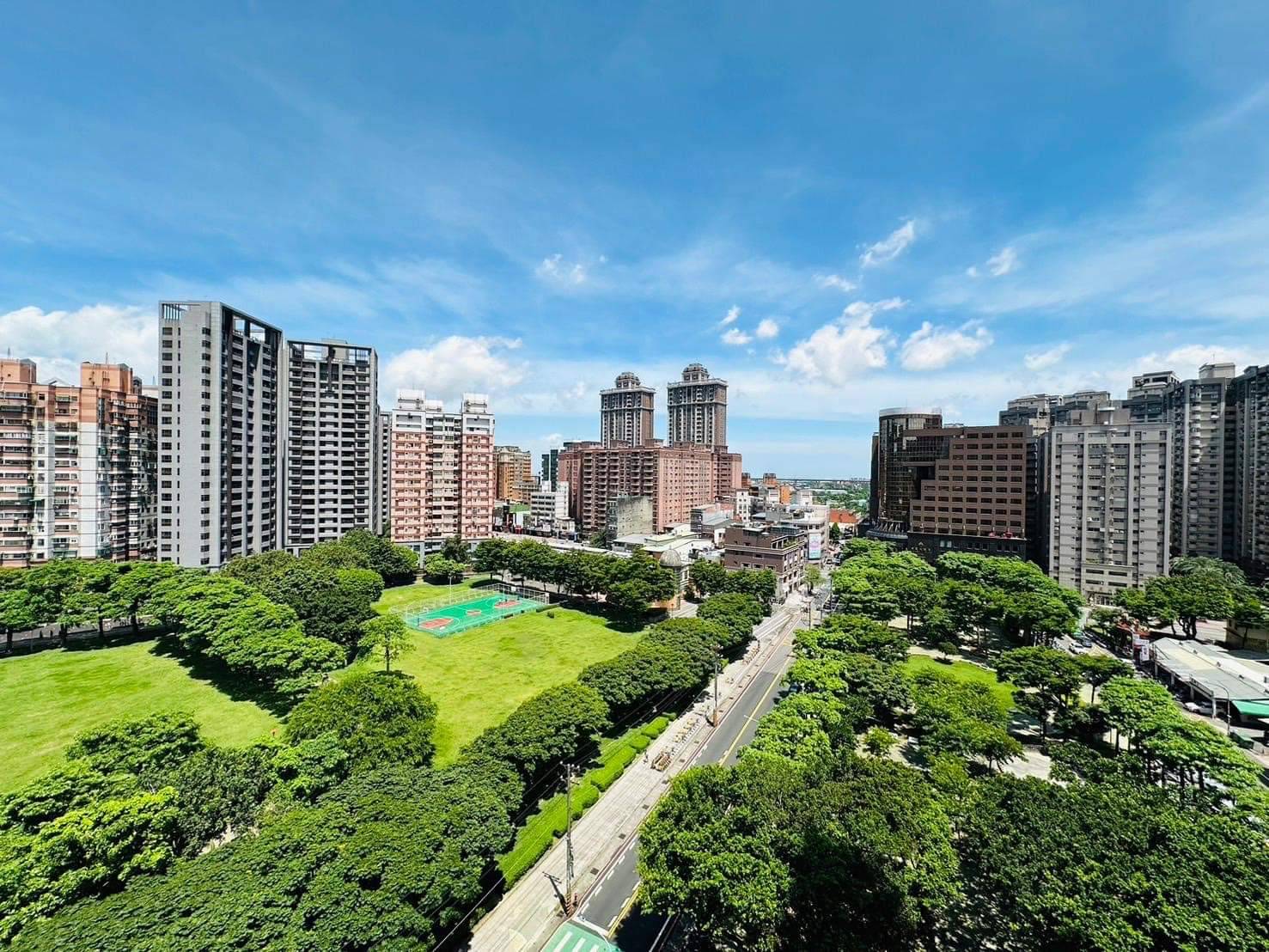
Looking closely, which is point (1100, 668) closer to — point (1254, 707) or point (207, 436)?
point (1254, 707)

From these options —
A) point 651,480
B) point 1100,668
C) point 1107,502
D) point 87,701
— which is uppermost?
point 651,480

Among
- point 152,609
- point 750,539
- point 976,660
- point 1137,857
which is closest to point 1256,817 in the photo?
point 1137,857

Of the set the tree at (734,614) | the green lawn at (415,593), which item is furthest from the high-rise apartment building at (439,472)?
the tree at (734,614)

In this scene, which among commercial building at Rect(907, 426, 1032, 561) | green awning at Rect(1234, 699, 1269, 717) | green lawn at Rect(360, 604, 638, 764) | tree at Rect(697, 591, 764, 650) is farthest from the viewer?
commercial building at Rect(907, 426, 1032, 561)

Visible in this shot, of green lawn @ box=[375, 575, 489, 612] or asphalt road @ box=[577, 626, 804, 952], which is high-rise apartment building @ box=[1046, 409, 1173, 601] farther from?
green lawn @ box=[375, 575, 489, 612]

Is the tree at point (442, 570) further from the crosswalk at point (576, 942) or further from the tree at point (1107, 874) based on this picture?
the tree at point (1107, 874)

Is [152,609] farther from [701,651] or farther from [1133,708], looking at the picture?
[1133,708]

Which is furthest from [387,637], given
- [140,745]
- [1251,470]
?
[1251,470]

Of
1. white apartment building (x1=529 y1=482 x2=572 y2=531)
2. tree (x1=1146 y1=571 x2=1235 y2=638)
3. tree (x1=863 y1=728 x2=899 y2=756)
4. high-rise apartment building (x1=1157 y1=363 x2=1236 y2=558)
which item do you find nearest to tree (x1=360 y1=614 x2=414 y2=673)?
tree (x1=863 y1=728 x2=899 y2=756)
